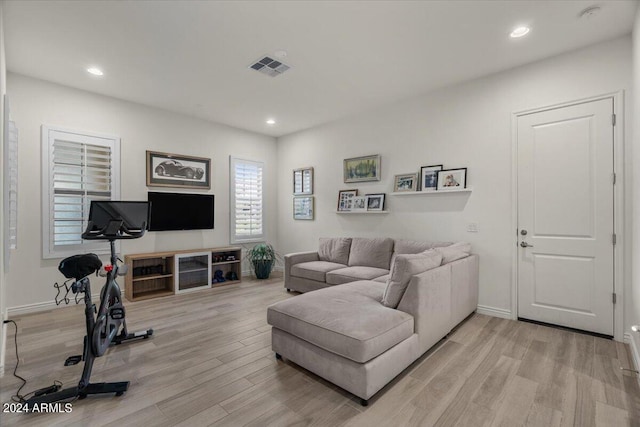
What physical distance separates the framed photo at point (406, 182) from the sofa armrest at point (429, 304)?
171 cm

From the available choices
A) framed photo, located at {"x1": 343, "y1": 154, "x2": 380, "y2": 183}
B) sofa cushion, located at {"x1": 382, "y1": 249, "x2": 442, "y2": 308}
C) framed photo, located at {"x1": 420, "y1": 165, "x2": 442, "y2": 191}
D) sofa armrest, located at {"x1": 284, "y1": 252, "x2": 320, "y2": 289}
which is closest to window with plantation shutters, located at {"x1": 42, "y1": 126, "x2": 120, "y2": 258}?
sofa armrest, located at {"x1": 284, "y1": 252, "x2": 320, "y2": 289}

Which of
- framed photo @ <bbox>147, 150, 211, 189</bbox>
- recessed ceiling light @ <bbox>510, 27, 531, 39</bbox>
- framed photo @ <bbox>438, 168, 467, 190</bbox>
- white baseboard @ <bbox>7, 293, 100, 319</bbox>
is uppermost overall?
recessed ceiling light @ <bbox>510, 27, 531, 39</bbox>

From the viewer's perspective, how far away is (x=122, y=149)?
4.45m

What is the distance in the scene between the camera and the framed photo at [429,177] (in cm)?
403

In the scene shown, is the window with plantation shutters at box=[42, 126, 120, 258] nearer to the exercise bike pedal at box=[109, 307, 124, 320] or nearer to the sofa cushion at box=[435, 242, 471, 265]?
the exercise bike pedal at box=[109, 307, 124, 320]

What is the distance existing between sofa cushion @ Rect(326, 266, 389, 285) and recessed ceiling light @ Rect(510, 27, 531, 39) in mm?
2935

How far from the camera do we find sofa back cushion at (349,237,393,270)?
429 cm

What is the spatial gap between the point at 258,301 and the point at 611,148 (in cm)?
434

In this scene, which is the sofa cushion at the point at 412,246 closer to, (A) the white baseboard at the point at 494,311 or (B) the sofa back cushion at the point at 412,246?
(B) the sofa back cushion at the point at 412,246

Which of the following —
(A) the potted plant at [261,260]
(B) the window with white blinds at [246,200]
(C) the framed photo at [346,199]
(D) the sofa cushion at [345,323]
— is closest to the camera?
(D) the sofa cushion at [345,323]

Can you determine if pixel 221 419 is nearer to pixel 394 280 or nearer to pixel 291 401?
pixel 291 401

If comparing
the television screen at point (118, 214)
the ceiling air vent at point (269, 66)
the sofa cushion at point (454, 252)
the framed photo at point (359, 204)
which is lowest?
the sofa cushion at point (454, 252)

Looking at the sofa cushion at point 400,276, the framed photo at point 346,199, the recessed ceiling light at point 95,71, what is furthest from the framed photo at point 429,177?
the recessed ceiling light at point 95,71

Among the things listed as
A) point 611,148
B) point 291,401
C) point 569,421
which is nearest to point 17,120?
point 291,401
